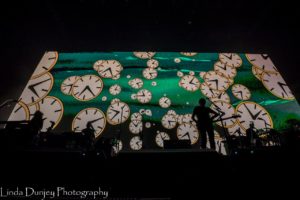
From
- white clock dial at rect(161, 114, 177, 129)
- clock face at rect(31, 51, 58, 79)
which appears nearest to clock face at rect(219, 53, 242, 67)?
white clock dial at rect(161, 114, 177, 129)

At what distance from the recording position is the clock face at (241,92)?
6004mm

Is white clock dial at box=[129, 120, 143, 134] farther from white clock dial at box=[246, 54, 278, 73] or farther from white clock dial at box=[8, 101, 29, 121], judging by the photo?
white clock dial at box=[246, 54, 278, 73]

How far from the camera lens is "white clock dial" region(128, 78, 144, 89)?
19.8ft

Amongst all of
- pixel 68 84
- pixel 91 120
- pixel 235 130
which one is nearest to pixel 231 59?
pixel 235 130

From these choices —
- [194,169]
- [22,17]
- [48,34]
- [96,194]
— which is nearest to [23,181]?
[96,194]

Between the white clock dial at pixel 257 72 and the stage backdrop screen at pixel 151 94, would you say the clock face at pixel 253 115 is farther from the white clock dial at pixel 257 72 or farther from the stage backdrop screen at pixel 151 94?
the white clock dial at pixel 257 72

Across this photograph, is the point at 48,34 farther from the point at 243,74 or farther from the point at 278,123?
the point at 278,123

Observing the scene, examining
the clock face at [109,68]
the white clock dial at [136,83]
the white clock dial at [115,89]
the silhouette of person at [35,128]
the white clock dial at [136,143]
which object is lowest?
the white clock dial at [136,143]

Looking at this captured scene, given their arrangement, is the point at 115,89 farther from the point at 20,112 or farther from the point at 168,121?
the point at 20,112

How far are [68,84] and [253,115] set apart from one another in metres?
5.52

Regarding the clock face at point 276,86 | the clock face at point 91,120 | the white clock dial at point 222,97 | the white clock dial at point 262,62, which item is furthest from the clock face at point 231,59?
the clock face at point 91,120

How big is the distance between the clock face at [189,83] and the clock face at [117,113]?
1842 millimetres

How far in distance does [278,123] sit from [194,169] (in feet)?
15.8

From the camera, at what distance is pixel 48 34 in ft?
16.1
